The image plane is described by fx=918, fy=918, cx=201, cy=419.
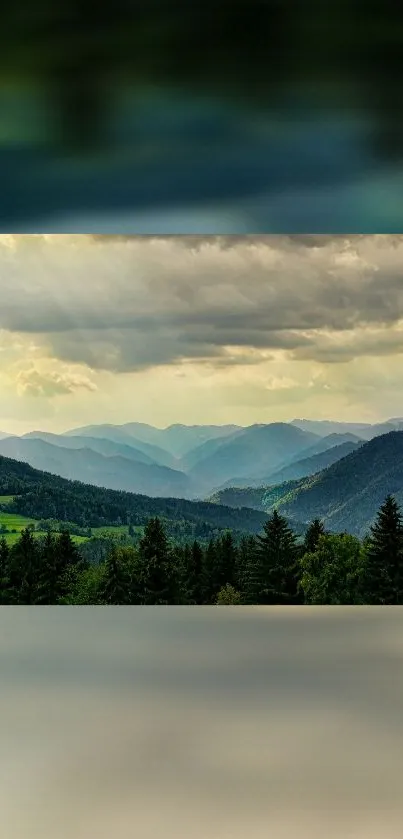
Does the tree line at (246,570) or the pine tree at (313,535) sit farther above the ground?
the pine tree at (313,535)

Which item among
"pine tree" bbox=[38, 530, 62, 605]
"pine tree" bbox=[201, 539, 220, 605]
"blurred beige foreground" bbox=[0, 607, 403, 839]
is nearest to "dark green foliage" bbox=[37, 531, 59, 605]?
"pine tree" bbox=[38, 530, 62, 605]

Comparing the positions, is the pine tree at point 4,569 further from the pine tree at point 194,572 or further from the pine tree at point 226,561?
the pine tree at point 226,561

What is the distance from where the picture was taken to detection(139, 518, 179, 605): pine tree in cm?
1051

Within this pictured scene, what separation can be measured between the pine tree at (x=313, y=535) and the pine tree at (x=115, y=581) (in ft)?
6.95

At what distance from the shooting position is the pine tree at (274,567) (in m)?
10.4

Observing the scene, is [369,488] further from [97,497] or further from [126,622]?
[126,622]

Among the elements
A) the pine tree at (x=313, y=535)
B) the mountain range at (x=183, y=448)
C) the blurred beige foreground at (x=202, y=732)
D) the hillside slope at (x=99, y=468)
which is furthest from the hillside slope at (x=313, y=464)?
the blurred beige foreground at (x=202, y=732)

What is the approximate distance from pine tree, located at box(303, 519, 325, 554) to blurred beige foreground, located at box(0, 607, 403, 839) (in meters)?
5.77

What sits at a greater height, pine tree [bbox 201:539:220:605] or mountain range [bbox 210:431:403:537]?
mountain range [bbox 210:431:403:537]

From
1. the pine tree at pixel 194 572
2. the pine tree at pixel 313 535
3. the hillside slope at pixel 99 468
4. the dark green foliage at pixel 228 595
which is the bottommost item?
the dark green foliage at pixel 228 595

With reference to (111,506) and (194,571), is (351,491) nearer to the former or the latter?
(194,571)

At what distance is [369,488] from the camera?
10.5 metres

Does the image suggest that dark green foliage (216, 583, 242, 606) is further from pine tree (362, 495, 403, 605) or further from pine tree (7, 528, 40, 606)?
pine tree (7, 528, 40, 606)

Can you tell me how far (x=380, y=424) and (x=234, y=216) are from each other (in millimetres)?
6093
